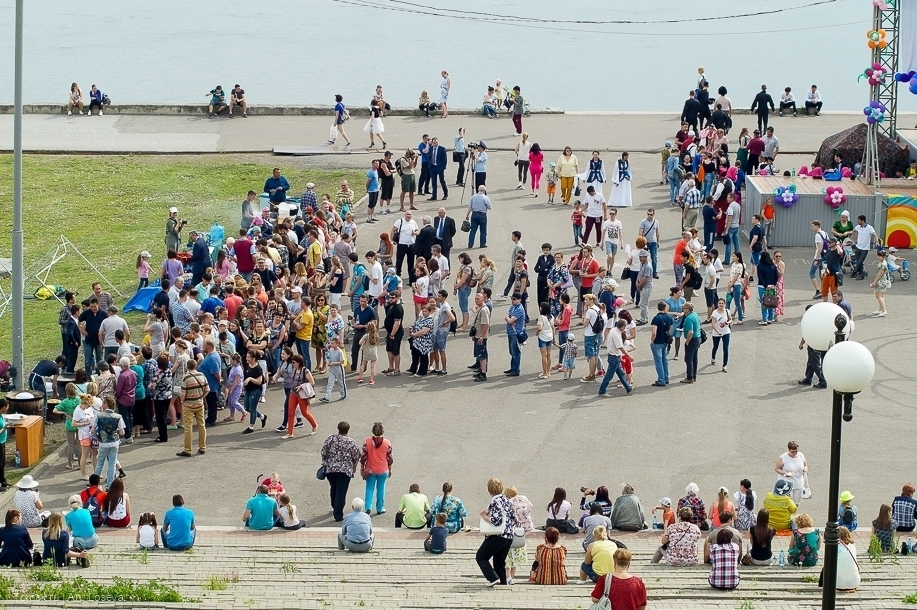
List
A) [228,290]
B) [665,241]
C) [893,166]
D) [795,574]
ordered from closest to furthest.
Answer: [795,574], [228,290], [665,241], [893,166]

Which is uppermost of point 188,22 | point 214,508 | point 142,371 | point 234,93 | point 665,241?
point 188,22

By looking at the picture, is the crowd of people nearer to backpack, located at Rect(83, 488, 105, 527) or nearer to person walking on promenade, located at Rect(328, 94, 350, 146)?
backpack, located at Rect(83, 488, 105, 527)

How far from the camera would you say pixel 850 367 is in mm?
9812

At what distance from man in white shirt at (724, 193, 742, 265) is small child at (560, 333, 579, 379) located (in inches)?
266

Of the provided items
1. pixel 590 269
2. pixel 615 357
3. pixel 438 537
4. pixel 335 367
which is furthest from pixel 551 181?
pixel 438 537

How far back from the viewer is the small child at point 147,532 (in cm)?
1476

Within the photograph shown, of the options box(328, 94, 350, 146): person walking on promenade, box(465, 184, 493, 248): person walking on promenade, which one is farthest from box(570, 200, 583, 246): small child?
box(328, 94, 350, 146): person walking on promenade

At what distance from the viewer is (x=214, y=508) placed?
1667 centimetres

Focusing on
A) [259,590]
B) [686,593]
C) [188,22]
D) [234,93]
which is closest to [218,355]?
[259,590]

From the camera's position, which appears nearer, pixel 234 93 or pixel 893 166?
pixel 893 166

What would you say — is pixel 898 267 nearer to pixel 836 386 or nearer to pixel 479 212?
pixel 479 212

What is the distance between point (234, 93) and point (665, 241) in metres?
17.4

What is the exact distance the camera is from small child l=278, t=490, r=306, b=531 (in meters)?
15.8

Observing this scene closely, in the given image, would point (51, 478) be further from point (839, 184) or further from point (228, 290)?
point (839, 184)
